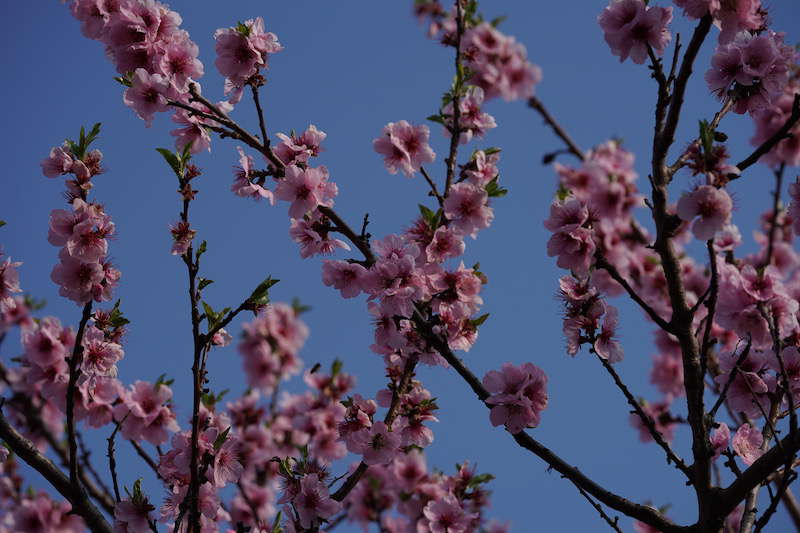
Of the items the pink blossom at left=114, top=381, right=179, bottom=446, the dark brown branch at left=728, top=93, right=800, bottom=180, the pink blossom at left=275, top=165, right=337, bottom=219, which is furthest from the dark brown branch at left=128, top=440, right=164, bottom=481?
the dark brown branch at left=728, top=93, right=800, bottom=180

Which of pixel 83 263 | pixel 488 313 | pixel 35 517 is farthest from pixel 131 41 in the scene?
pixel 35 517

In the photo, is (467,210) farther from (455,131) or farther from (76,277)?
(76,277)

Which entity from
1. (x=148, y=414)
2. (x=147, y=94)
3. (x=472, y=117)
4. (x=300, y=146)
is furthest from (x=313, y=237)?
(x=148, y=414)

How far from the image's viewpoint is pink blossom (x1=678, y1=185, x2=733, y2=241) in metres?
2.72

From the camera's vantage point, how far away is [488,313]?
361 cm

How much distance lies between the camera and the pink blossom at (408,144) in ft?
12.8

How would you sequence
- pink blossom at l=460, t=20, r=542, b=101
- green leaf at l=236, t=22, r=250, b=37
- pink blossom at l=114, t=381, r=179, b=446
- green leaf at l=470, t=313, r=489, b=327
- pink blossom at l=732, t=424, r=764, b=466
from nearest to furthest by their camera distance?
pink blossom at l=732, t=424, r=764, b=466
green leaf at l=470, t=313, r=489, b=327
green leaf at l=236, t=22, r=250, b=37
pink blossom at l=114, t=381, r=179, b=446
pink blossom at l=460, t=20, r=542, b=101

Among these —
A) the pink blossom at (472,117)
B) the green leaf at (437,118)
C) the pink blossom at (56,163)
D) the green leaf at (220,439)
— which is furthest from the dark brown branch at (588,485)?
the pink blossom at (56,163)

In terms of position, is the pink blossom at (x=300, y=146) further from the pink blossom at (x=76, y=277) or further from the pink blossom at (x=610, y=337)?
the pink blossom at (x=610, y=337)

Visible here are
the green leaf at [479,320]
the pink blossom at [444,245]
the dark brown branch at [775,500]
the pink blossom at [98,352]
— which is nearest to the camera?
the dark brown branch at [775,500]

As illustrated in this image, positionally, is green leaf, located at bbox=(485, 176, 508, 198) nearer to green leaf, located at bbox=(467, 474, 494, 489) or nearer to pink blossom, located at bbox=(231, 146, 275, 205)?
pink blossom, located at bbox=(231, 146, 275, 205)

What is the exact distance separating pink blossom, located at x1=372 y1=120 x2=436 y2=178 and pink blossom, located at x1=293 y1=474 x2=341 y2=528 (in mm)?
2015

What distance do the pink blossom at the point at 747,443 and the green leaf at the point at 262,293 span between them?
277 cm

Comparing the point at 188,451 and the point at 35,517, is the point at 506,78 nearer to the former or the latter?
the point at 188,451
